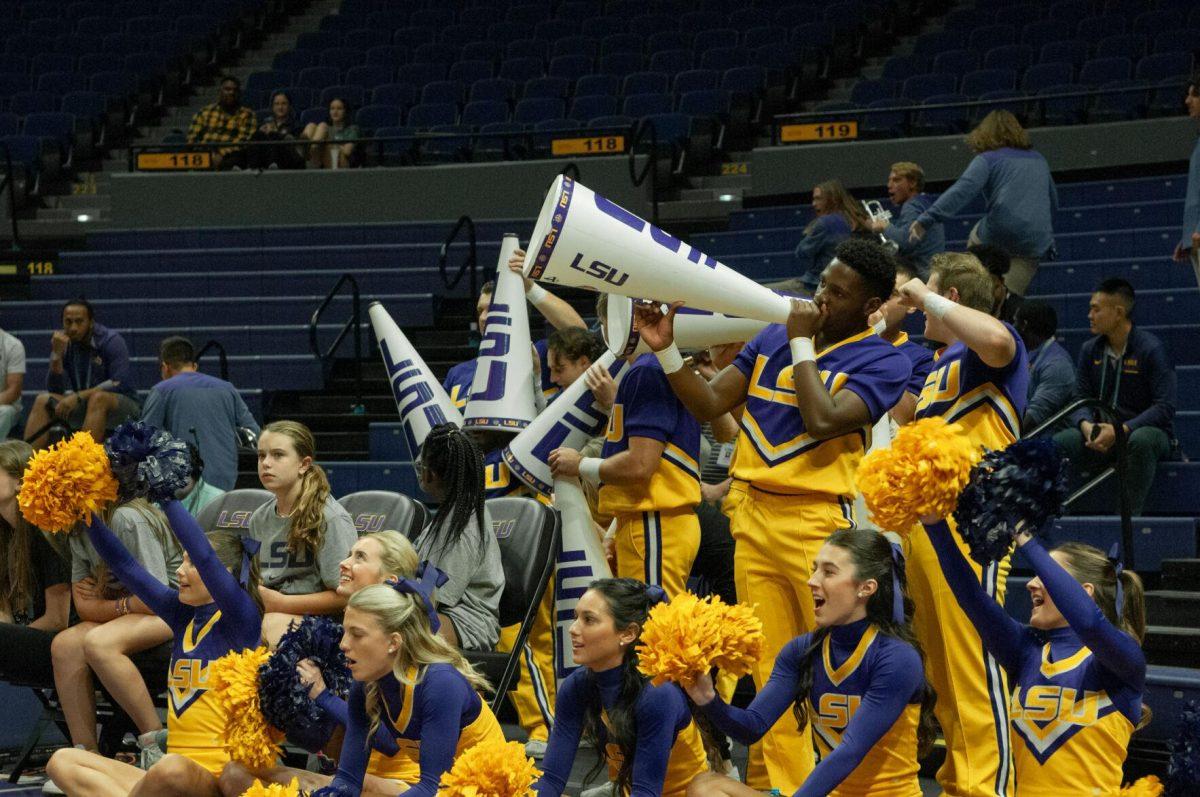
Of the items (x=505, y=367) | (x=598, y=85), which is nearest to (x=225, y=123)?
(x=598, y=85)

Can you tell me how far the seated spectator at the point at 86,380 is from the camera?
9.16m

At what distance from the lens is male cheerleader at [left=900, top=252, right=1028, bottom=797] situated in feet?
13.4

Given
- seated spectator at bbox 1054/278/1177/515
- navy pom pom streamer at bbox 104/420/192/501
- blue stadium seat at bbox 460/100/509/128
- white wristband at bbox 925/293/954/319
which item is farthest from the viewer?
blue stadium seat at bbox 460/100/509/128

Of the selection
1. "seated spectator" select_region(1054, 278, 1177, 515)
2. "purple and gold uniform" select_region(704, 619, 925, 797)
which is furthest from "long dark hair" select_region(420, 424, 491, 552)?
"seated spectator" select_region(1054, 278, 1177, 515)

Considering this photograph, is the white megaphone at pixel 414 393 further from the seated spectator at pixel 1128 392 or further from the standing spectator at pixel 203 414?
the seated spectator at pixel 1128 392

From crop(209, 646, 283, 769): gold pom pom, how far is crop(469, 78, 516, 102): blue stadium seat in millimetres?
10568

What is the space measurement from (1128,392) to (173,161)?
9501 mm

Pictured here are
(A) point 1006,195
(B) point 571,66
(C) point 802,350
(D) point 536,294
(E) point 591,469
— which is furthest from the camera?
(B) point 571,66

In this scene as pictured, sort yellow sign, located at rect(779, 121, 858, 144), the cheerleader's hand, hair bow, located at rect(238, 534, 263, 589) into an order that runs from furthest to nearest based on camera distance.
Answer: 1. yellow sign, located at rect(779, 121, 858, 144)
2. hair bow, located at rect(238, 534, 263, 589)
3. the cheerleader's hand

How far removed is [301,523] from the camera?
17.5 feet

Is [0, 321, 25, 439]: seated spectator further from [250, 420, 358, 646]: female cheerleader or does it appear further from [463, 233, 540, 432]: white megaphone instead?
[250, 420, 358, 646]: female cheerleader

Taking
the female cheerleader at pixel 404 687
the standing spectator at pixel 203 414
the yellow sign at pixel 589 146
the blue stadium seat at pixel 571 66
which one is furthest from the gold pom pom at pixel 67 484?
the blue stadium seat at pixel 571 66

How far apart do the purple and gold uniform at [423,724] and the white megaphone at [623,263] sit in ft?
4.15

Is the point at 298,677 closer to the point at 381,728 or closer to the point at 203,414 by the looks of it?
the point at 381,728
